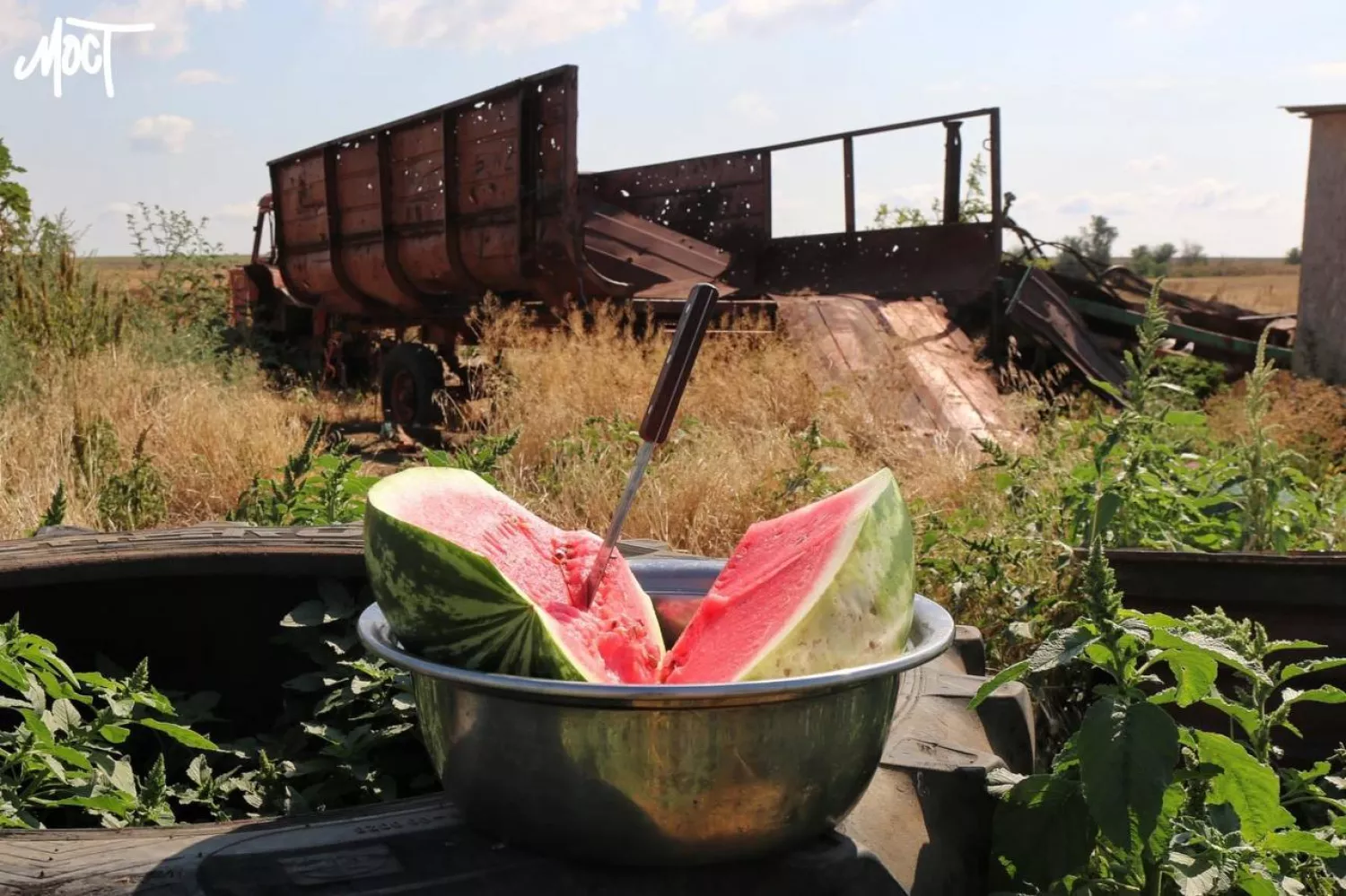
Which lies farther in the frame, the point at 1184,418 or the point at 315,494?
the point at 315,494

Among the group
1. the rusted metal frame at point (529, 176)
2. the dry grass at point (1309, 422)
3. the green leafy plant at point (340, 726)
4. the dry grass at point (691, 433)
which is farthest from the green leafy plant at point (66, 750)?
the rusted metal frame at point (529, 176)

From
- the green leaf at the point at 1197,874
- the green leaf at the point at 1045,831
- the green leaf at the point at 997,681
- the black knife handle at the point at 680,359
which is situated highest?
the black knife handle at the point at 680,359

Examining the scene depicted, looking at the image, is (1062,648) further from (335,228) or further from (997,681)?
(335,228)

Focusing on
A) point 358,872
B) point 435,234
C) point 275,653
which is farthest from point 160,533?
point 435,234

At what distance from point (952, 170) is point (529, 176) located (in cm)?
354

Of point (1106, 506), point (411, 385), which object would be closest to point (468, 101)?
point (411, 385)

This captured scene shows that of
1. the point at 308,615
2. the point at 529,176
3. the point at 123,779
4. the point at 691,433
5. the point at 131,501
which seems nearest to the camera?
the point at 123,779

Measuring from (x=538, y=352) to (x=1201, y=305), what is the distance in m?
7.14

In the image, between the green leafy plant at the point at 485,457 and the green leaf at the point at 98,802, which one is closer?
the green leaf at the point at 98,802

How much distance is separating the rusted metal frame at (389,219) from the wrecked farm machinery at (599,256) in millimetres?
16

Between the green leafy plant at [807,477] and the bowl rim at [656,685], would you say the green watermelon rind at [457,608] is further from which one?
the green leafy plant at [807,477]

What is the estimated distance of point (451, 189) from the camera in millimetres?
9539

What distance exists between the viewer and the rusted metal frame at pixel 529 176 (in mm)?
8836

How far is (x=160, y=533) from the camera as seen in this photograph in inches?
98.0
